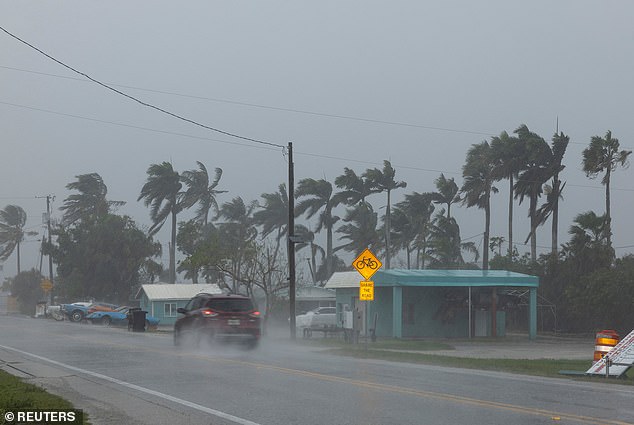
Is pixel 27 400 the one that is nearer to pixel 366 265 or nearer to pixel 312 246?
pixel 366 265

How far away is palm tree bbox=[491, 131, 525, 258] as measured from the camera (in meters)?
70.3

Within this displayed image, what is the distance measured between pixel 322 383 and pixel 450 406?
4.02 metres

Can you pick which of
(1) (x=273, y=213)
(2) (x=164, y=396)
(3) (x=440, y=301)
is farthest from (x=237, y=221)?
(2) (x=164, y=396)

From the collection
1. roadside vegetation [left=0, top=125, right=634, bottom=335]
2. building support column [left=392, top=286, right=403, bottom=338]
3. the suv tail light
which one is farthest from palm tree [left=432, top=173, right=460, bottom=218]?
the suv tail light

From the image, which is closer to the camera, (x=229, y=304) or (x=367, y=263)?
(x=367, y=263)

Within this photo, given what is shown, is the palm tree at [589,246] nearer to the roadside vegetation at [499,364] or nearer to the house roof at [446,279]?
the house roof at [446,279]

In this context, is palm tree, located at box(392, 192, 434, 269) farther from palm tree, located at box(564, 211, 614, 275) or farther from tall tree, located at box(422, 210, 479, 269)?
palm tree, located at box(564, 211, 614, 275)

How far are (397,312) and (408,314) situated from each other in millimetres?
2344

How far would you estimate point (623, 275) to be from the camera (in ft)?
154

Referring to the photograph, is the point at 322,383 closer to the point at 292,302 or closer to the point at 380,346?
the point at 380,346

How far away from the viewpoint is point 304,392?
15.3m

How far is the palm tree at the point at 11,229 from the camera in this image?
5000 inches

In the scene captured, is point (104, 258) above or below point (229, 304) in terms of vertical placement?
above

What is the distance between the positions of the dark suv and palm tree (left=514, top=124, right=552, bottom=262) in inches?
1711
